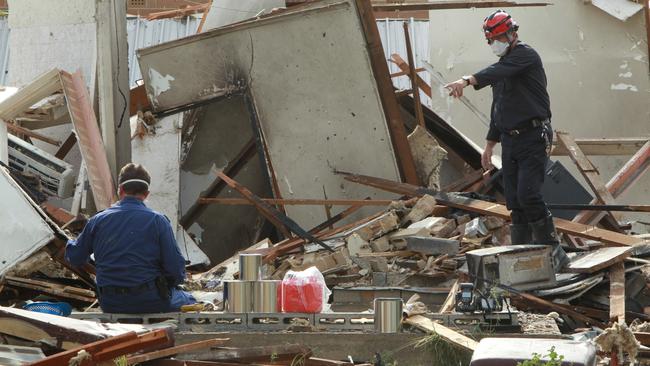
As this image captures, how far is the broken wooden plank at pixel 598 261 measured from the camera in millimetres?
8508

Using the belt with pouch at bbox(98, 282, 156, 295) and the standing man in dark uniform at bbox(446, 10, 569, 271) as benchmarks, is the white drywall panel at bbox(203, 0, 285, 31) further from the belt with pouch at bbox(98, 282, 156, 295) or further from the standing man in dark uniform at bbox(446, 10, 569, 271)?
the belt with pouch at bbox(98, 282, 156, 295)

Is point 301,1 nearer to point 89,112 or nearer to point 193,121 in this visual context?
point 193,121

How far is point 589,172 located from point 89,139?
191 inches

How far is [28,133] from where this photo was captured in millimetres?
12148

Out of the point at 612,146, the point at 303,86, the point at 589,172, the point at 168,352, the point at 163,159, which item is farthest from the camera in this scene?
the point at 612,146

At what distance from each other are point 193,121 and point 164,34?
5764 millimetres

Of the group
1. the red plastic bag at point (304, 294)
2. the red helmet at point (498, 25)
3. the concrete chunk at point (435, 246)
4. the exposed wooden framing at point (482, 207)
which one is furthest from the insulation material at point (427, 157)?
the red plastic bag at point (304, 294)

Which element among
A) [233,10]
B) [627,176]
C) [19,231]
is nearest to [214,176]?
[233,10]

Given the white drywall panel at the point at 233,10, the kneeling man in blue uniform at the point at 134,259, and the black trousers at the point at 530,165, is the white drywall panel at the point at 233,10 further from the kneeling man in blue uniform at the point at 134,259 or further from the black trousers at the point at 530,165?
the kneeling man in blue uniform at the point at 134,259

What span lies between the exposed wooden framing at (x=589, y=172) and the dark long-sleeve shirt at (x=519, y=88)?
2.95 metres

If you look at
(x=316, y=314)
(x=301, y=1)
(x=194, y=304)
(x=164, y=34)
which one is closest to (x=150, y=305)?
(x=194, y=304)


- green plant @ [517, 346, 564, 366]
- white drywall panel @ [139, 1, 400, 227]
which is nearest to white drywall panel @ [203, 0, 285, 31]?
white drywall panel @ [139, 1, 400, 227]

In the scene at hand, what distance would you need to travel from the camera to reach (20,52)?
1313cm

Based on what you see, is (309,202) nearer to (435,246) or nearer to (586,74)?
(435,246)
